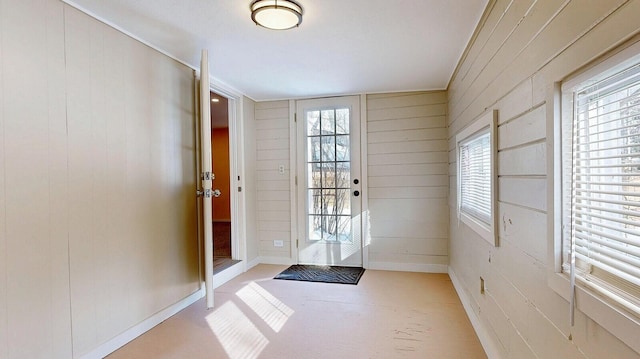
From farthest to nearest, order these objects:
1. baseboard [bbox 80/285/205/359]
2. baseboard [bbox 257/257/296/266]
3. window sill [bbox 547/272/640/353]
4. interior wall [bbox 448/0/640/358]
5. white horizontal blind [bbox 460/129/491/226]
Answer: baseboard [bbox 257/257/296/266]
white horizontal blind [bbox 460/129/491/226]
baseboard [bbox 80/285/205/359]
interior wall [bbox 448/0/640/358]
window sill [bbox 547/272/640/353]

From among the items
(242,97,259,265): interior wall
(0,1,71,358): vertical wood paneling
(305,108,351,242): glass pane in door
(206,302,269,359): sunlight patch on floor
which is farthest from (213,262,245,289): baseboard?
(0,1,71,358): vertical wood paneling

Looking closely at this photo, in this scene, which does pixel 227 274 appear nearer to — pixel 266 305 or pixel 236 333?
pixel 266 305

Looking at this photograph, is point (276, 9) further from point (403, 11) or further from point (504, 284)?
point (504, 284)

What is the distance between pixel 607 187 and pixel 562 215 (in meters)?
0.19

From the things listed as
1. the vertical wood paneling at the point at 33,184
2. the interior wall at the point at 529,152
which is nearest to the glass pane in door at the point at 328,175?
the interior wall at the point at 529,152

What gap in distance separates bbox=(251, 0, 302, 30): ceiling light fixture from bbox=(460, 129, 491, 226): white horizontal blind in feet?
4.71

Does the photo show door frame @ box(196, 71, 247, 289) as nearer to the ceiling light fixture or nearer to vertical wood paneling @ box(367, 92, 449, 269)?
vertical wood paneling @ box(367, 92, 449, 269)

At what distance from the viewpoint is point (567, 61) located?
3.54ft

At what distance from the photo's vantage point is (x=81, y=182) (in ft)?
6.49

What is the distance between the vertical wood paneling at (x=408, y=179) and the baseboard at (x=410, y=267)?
0.01 m

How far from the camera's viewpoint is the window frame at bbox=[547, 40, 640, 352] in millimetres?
816

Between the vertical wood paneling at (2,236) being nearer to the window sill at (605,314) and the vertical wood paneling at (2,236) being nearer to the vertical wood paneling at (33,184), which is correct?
the vertical wood paneling at (33,184)

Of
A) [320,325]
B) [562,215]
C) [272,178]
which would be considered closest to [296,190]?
[272,178]

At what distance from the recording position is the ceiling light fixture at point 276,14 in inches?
74.8
